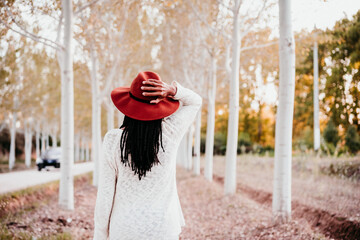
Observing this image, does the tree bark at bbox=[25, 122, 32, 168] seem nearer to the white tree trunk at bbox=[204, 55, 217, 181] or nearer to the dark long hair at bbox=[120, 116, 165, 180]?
the white tree trunk at bbox=[204, 55, 217, 181]

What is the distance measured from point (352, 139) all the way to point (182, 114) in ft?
43.5

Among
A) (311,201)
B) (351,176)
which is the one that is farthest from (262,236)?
(351,176)

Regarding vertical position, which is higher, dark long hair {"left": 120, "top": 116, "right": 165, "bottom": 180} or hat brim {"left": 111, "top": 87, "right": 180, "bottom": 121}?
hat brim {"left": 111, "top": 87, "right": 180, "bottom": 121}

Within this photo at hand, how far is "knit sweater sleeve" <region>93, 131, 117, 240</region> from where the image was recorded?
1995mm

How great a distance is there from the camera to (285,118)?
529cm

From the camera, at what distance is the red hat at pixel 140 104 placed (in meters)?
1.90

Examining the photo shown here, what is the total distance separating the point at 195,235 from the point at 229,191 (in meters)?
3.65

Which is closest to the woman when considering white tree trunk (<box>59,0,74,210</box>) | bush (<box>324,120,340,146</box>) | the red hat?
the red hat

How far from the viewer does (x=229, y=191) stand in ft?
30.6

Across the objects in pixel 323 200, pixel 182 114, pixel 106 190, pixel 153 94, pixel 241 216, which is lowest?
pixel 241 216

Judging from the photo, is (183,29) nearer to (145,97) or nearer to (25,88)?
(25,88)

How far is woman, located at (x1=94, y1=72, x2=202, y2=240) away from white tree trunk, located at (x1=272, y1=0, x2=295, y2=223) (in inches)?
146

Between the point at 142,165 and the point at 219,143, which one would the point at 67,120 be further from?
the point at 219,143

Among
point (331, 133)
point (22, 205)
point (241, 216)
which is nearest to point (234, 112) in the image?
point (241, 216)
